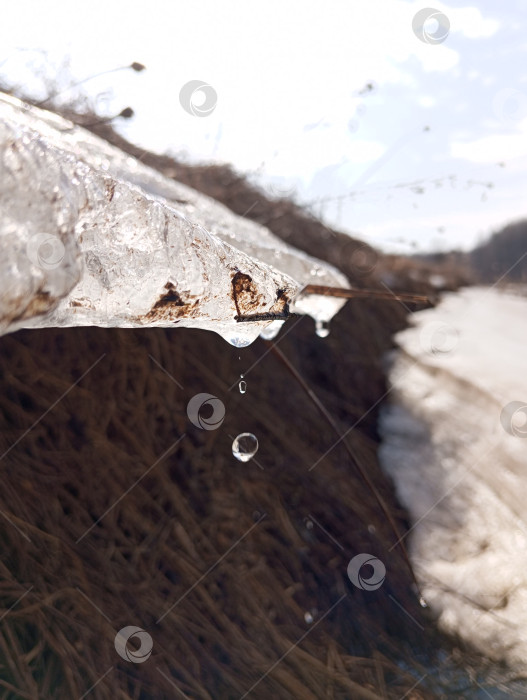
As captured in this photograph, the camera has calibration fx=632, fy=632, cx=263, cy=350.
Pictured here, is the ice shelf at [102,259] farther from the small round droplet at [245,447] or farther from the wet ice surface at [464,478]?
the wet ice surface at [464,478]

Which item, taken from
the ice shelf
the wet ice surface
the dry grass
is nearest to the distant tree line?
the wet ice surface

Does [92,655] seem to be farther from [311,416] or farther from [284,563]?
[311,416]

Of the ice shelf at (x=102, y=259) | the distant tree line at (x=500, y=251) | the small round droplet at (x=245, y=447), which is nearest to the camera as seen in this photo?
the ice shelf at (x=102, y=259)

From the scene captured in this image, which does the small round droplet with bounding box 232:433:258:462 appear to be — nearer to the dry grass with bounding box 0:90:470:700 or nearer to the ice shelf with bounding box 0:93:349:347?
the dry grass with bounding box 0:90:470:700

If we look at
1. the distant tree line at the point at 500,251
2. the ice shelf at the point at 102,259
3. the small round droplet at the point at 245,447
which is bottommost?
the distant tree line at the point at 500,251

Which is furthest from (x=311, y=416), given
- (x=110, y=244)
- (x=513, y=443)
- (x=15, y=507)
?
(x=110, y=244)

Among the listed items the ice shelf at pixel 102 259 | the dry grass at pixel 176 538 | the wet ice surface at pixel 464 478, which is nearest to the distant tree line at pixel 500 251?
the wet ice surface at pixel 464 478

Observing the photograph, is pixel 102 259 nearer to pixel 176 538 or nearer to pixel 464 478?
pixel 176 538

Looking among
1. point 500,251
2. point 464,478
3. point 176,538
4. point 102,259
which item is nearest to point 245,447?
point 176,538
